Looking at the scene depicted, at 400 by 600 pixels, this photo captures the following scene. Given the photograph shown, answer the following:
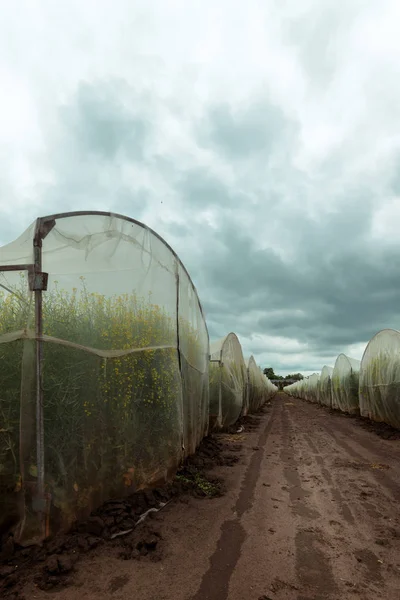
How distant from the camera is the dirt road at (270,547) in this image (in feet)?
10.6

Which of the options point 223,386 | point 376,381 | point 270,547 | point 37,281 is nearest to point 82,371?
point 37,281

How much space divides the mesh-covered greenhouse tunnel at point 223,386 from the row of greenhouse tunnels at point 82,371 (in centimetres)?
632

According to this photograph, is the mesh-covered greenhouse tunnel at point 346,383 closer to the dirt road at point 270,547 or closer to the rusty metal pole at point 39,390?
the dirt road at point 270,547

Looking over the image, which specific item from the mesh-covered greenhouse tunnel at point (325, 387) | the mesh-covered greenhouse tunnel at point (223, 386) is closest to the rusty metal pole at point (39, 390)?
the mesh-covered greenhouse tunnel at point (223, 386)

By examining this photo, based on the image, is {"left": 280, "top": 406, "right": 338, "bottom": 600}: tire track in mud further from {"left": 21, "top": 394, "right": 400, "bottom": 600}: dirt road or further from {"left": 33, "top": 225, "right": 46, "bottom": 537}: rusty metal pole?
{"left": 33, "top": 225, "right": 46, "bottom": 537}: rusty metal pole

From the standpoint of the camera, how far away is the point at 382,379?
14.6m

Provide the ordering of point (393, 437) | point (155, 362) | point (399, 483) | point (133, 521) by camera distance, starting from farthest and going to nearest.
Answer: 1. point (393, 437)
2. point (399, 483)
3. point (155, 362)
4. point (133, 521)

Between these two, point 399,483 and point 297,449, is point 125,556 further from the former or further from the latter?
point 297,449

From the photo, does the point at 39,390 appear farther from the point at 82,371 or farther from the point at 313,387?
the point at 313,387

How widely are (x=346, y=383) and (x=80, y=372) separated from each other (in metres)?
20.0

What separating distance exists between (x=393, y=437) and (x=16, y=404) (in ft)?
35.6

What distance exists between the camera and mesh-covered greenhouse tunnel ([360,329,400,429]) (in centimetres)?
1327

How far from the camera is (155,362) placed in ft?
17.7

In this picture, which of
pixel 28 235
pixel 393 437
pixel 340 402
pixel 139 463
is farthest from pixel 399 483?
pixel 340 402
